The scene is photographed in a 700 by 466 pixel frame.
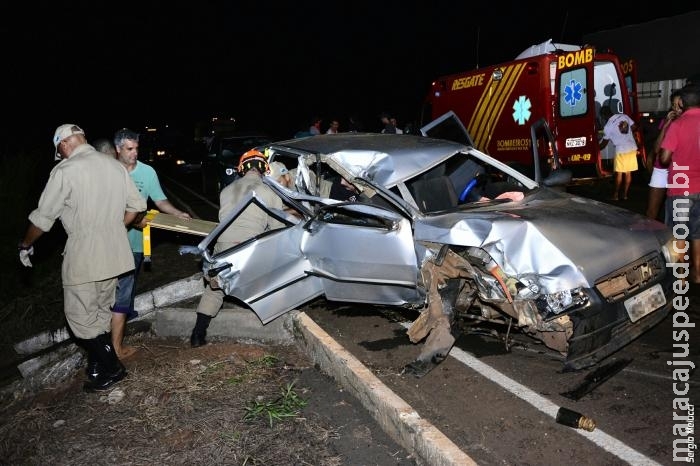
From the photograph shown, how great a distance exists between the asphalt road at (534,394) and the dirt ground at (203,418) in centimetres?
42

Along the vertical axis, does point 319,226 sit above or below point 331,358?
above

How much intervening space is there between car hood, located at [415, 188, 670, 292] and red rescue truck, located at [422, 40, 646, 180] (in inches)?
195

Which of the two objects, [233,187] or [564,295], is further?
[233,187]

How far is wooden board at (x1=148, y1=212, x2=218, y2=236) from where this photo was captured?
5316 mm

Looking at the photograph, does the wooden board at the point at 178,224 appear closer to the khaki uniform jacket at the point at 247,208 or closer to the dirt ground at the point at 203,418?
the khaki uniform jacket at the point at 247,208

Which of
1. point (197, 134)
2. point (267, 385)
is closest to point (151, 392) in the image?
point (267, 385)

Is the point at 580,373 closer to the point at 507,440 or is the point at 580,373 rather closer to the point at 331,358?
the point at 507,440

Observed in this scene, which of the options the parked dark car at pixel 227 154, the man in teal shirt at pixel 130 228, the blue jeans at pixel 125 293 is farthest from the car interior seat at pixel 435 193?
the parked dark car at pixel 227 154

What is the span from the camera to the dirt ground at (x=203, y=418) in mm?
3635

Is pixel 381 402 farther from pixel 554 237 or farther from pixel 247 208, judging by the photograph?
pixel 247 208

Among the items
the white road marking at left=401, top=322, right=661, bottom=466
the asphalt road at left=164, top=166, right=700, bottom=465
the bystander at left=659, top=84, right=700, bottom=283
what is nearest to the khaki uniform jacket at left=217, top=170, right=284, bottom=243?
the asphalt road at left=164, top=166, right=700, bottom=465

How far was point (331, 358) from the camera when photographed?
14.9ft

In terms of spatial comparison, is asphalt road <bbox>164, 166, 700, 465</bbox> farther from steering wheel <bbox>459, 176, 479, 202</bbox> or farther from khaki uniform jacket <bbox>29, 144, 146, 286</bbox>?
khaki uniform jacket <bbox>29, 144, 146, 286</bbox>

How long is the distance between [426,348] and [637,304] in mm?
1432
